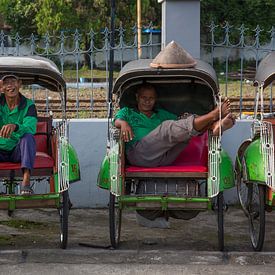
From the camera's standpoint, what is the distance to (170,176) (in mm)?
6664

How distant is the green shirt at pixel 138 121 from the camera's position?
279 inches

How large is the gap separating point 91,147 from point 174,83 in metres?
1.63

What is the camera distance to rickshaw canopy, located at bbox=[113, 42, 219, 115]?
22.2 ft

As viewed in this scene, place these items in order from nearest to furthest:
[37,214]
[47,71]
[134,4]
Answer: [47,71], [37,214], [134,4]

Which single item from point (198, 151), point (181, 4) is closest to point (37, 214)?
point (198, 151)

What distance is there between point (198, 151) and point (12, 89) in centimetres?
194

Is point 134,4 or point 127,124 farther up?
point 134,4

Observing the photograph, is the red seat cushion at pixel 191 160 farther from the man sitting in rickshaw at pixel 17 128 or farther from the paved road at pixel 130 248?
the man sitting in rickshaw at pixel 17 128

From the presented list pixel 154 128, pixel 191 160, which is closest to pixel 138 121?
pixel 154 128

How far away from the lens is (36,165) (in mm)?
6832

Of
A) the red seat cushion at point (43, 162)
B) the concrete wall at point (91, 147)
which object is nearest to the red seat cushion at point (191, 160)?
the red seat cushion at point (43, 162)

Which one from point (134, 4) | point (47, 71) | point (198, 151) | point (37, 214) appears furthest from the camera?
point (134, 4)

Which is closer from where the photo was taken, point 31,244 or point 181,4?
point 31,244

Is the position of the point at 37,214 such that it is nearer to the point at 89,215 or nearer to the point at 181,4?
the point at 89,215
